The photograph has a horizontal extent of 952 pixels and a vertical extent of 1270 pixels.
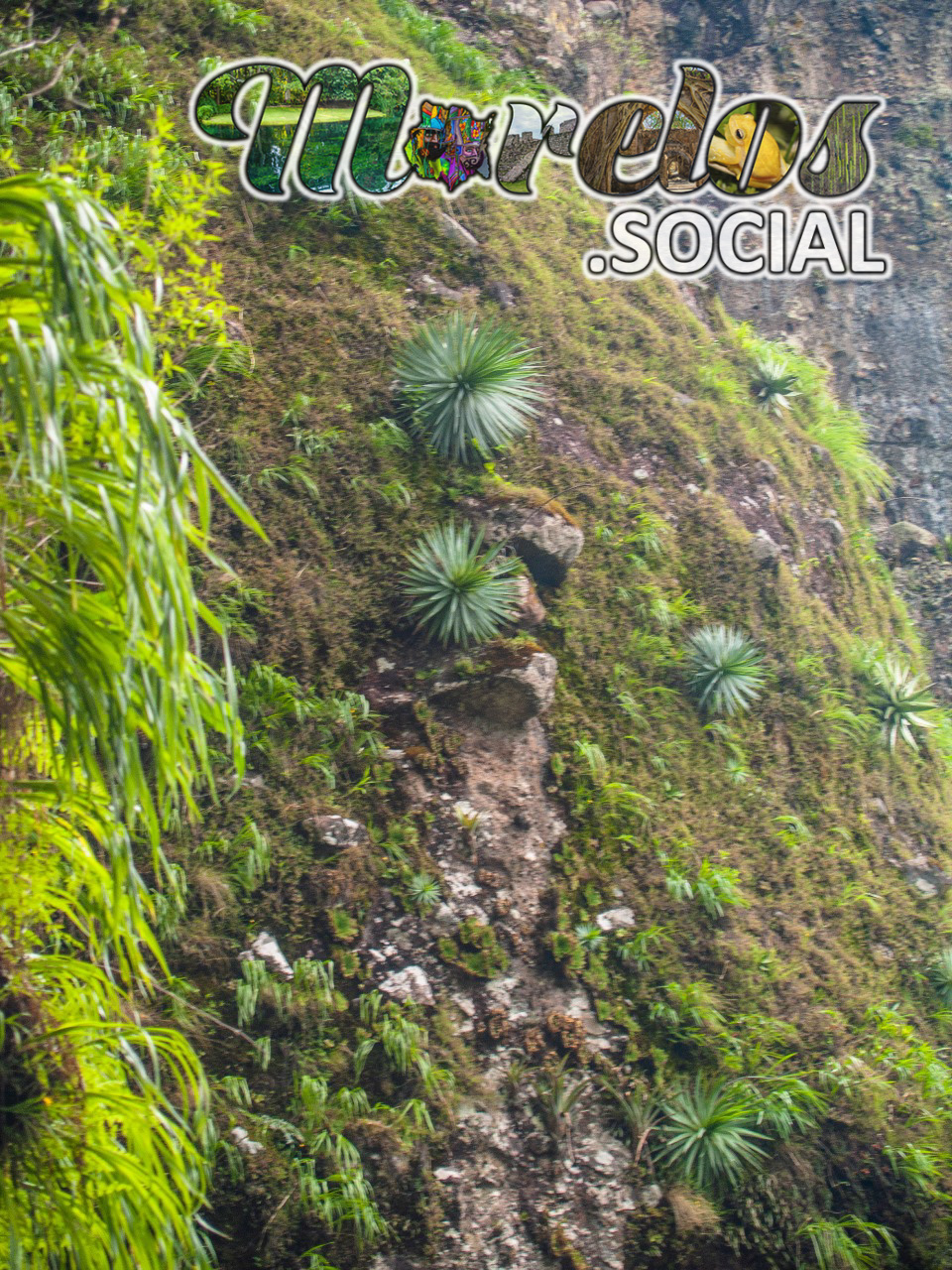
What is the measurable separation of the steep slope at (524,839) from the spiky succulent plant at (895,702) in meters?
0.14

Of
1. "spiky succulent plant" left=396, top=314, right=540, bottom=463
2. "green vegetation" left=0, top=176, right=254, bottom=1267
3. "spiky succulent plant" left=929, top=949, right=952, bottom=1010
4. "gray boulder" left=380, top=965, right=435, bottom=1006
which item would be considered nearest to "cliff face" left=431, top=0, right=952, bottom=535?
"spiky succulent plant" left=929, top=949, right=952, bottom=1010

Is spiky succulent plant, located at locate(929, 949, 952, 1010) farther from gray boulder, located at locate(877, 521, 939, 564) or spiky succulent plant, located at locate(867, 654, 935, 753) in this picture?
gray boulder, located at locate(877, 521, 939, 564)

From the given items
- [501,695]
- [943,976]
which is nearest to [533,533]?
[501,695]

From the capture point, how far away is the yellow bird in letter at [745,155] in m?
10.7

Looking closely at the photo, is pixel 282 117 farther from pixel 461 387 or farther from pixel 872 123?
pixel 872 123

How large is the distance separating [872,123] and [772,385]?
211 inches

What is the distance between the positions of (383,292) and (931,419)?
773 centimetres

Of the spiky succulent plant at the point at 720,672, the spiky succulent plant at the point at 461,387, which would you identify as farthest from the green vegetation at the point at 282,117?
the spiky succulent plant at the point at 720,672

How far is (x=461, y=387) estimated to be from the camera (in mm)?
7980

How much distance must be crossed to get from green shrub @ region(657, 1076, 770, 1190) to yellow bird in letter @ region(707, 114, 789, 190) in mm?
8794

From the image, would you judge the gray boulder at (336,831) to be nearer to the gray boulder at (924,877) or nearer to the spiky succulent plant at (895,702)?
the gray boulder at (924,877)

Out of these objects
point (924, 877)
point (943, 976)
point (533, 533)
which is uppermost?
point (533, 533)

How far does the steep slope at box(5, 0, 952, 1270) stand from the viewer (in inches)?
223

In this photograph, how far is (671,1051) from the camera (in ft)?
21.1
